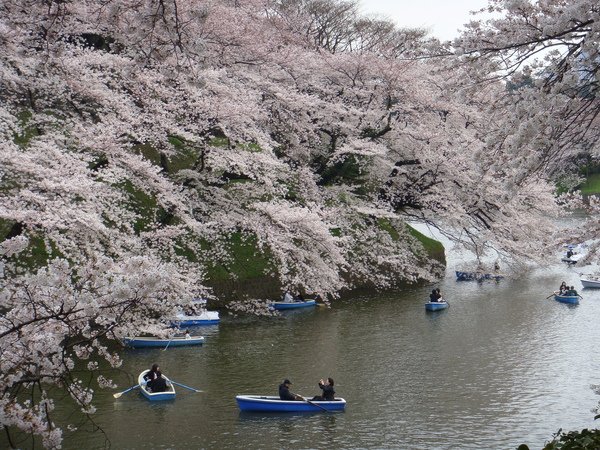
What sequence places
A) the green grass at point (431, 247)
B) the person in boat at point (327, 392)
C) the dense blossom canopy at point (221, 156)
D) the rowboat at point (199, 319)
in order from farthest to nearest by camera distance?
the green grass at point (431, 247)
the rowboat at point (199, 319)
the person in boat at point (327, 392)
the dense blossom canopy at point (221, 156)

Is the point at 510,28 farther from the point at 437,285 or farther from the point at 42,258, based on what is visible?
the point at 437,285

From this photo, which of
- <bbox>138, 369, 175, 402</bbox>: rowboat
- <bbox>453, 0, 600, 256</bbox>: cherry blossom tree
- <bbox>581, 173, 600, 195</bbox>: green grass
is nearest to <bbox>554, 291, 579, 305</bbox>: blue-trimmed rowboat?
<bbox>138, 369, 175, 402</bbox>: rowboat

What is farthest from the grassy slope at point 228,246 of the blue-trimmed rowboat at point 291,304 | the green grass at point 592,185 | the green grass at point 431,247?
the green grass at point 592,185

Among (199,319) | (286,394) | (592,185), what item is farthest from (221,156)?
(592,185)

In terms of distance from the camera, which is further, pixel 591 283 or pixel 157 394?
pixel 591 283

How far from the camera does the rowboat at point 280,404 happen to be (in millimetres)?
14242

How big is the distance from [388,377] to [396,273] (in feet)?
39.0

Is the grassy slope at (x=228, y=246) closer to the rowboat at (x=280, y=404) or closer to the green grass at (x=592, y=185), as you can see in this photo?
the rowboat at (x=280, y=404)

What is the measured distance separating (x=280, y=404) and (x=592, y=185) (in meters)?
50.7

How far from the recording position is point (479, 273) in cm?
2748

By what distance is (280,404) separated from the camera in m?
14.5

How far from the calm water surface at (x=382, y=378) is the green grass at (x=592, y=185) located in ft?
114

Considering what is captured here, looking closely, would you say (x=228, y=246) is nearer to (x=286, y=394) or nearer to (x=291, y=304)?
(x=291, y=304)

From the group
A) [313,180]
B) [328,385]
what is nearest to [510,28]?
[328,385]
